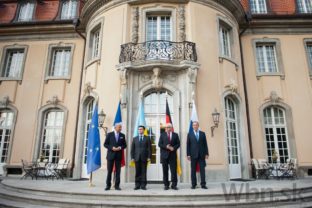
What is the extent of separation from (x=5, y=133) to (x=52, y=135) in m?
2.68

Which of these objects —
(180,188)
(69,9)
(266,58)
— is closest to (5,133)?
(69,9)

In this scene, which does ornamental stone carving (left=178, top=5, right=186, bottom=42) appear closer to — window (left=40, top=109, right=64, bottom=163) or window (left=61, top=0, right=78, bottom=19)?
window (left=61, top=0, right=78, bottom=19)

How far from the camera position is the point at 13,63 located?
14906 mm

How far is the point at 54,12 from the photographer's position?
49.6ft

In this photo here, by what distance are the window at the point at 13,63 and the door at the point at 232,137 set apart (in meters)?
11.2

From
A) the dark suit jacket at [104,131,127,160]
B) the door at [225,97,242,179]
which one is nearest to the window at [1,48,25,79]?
the dark suit jacket at [104,131,127,160]

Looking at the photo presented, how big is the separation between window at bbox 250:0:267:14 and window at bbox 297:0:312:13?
6.24 ft

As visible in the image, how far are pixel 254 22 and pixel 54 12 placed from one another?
441 inches

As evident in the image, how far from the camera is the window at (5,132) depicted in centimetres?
1345

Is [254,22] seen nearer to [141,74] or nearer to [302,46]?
[302,46]

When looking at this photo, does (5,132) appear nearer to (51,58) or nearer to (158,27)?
(51,58)

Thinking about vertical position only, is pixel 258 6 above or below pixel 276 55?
above

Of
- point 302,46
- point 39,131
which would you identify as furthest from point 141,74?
point 302,46

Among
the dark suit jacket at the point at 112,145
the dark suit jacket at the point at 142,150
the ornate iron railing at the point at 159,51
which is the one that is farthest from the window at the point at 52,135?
the dark suit jacket at the point at 142,150
